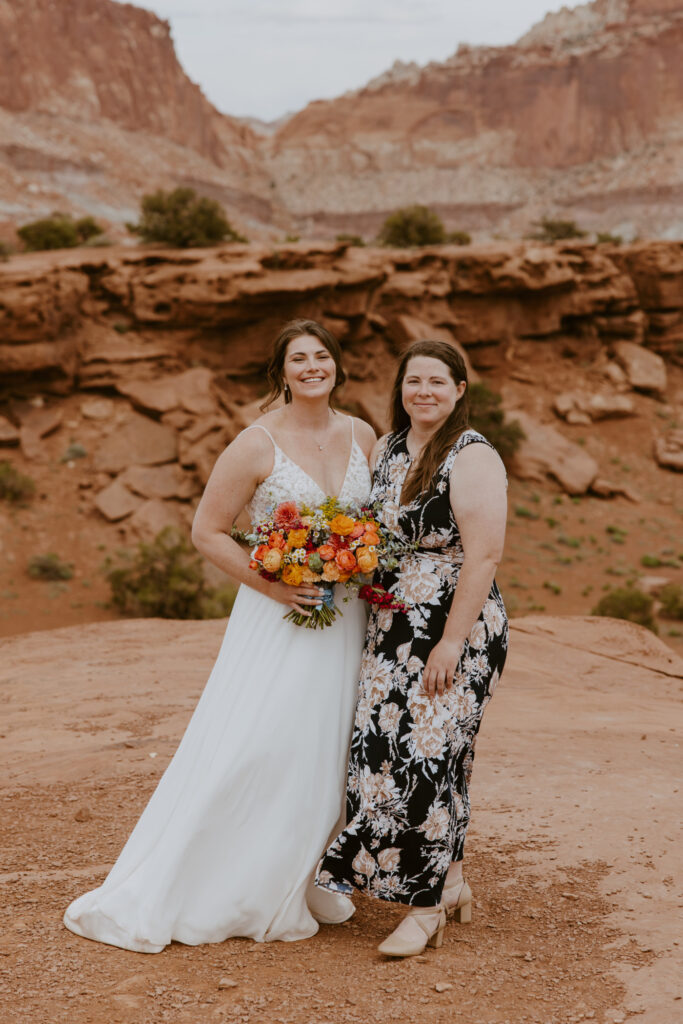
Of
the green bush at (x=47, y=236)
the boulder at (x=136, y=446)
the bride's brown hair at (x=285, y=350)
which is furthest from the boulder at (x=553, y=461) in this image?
the bride's brown hair at (x=285, y=350)

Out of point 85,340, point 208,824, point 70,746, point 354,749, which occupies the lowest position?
point 70,746

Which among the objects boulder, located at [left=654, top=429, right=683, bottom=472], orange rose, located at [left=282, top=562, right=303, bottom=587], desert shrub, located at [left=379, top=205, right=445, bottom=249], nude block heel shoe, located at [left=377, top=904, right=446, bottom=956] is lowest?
nude block heel shoe, located at [left=377, top=904, right=446, bottom=956]

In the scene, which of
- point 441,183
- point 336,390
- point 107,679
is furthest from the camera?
point 441,183

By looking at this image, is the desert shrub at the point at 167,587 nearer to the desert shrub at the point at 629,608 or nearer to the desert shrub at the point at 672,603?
the desert shrub at the point at 629,608

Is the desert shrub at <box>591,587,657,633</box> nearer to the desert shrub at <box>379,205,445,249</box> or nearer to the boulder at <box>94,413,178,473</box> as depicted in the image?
the boulder at <box>94,413,178,473</box>

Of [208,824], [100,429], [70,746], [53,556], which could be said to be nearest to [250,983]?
[208,824]

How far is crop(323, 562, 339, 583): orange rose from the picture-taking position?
3551mm

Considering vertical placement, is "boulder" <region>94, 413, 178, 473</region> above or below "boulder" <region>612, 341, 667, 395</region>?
below

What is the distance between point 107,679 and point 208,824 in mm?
5044

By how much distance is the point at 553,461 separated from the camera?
23.9 m

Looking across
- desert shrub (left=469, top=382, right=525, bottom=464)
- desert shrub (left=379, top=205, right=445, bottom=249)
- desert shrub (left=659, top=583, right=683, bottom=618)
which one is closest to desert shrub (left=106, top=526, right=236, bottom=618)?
desert shrub (left=659, top=583, right=683, bottom=618)

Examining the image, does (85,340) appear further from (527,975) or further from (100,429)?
(527,975)

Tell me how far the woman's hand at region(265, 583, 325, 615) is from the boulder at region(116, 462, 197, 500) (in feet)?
52.5

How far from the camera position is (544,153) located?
68125mm
